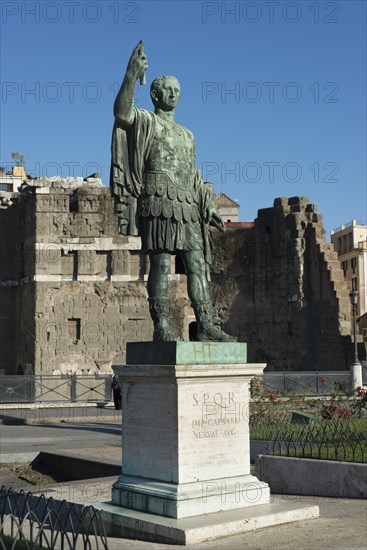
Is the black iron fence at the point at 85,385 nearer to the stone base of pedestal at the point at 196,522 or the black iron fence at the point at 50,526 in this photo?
the stone base of pedestal at the point at 196,522

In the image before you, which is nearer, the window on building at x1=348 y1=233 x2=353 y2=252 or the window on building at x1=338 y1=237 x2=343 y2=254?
the window on building at x1=348 y1=233 x2=353 y2=252

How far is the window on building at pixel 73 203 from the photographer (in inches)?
1252

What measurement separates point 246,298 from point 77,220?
740 cm

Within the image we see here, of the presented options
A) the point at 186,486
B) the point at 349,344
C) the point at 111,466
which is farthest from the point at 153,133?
the point at 349,344

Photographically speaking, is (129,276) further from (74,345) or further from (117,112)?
(117,112)

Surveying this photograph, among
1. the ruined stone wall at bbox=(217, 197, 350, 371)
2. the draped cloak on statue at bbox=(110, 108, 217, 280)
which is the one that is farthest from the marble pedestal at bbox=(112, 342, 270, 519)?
the ruined stone wall at bbox=(217, 197, 350, 371)

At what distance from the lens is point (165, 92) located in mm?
7809

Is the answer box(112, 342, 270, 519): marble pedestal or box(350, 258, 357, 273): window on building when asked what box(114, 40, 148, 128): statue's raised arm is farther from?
box(350, 258, 357, 273): window on building

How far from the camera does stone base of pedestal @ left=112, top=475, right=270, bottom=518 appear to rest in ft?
21.7

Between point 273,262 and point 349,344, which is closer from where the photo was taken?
point 349,344

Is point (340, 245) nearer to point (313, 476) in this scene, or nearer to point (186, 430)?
point (313, 476)

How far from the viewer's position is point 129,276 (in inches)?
1238

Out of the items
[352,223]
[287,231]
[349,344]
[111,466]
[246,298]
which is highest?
[352,223]

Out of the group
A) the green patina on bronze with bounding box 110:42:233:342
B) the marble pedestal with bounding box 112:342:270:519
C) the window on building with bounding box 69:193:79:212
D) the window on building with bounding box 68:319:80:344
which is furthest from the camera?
the window on building with bounding box 69:193:79:212
